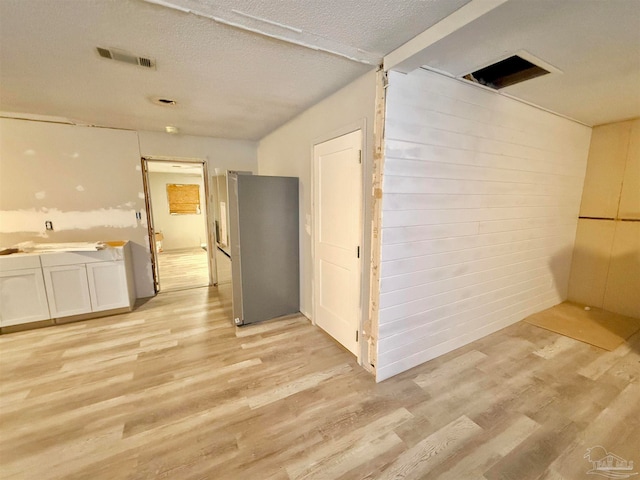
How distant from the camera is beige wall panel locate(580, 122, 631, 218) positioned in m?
3.29

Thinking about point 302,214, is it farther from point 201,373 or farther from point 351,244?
point 201,373

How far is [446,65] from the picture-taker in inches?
75.2

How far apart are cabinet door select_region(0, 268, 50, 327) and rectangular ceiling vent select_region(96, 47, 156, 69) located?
259cm

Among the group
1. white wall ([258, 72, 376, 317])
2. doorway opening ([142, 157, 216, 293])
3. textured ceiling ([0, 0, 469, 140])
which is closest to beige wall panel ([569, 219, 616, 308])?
white wall ([258, 72, 376, 317])

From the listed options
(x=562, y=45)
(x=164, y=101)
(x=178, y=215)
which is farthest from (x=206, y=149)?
(x=562, y=45)

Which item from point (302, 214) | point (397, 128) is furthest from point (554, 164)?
point (302, 214)

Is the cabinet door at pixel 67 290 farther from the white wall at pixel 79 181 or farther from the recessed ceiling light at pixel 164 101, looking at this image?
the recessed ceiling light at pixel 164 101

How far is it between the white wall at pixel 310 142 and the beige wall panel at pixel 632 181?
11.7ft

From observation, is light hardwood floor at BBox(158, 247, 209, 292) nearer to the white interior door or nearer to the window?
the window

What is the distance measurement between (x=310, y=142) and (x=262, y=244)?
1.30 metres

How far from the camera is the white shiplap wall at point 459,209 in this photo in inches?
79.3

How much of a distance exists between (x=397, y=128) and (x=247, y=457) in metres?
2.35

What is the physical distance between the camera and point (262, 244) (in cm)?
313

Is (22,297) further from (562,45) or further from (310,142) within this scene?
(562,45)
